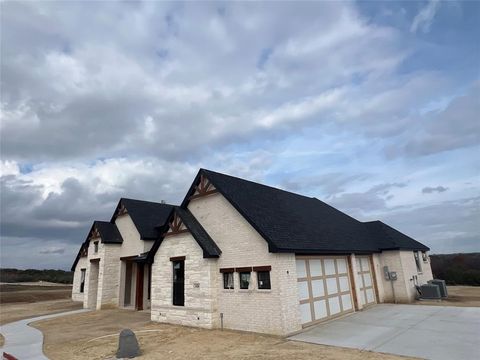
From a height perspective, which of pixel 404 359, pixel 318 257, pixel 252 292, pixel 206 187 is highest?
pixel 206 187

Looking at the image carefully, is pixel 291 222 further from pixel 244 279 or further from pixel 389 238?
pixel 389 238

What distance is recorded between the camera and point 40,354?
37.9 ft

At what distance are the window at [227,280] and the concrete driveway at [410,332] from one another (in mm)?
3758

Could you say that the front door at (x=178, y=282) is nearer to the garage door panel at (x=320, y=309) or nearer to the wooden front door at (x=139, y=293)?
the garage door panel at (x=320, y=309)

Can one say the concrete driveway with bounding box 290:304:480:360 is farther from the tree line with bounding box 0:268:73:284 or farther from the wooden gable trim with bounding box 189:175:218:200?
the tree line with bounding box 0:268:73:284

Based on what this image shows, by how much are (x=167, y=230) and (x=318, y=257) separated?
805cm

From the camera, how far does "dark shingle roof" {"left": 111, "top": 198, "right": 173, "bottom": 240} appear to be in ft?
80.3

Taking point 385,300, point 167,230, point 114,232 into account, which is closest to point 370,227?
point 385,300

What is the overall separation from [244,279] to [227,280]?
3.45ft

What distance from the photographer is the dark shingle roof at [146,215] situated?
24469mm

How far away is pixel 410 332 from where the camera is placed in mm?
11859

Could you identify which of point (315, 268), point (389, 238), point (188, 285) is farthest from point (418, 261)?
point (188, 285)

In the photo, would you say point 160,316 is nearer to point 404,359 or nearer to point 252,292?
point 252,292

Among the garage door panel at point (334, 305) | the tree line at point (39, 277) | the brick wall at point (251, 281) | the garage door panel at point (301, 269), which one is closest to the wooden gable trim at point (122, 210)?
the brick wall at point (251, 281)
